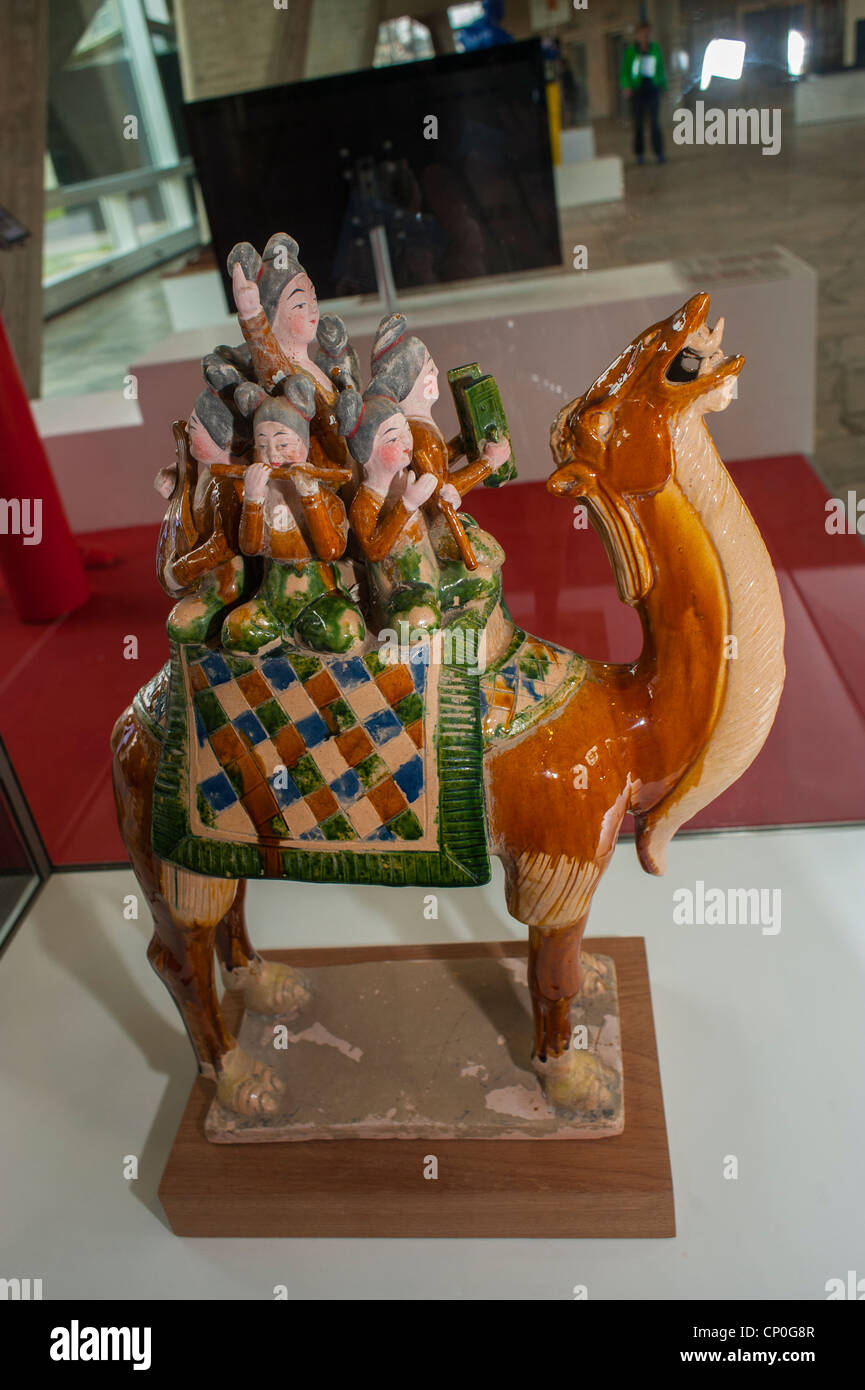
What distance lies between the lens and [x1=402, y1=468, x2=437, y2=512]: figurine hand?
1.39 meters

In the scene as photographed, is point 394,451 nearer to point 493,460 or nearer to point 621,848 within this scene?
point 493,460

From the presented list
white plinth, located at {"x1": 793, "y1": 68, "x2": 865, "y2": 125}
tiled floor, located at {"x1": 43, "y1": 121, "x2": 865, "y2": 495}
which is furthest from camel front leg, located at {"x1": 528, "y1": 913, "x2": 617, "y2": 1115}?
white plinth, located at {"x1": 793, "y1": 68, "x2": 865, "y2": 125}

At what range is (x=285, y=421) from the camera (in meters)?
1.38

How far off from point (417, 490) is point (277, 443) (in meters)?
0.19

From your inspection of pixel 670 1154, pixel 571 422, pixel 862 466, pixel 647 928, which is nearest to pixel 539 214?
pixel 862 466

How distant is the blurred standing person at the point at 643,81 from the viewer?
2.38 meters

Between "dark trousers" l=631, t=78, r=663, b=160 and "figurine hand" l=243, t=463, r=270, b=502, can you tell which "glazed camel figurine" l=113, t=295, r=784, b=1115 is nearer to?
"figurine hand" l=243, t=463, r=270, b=502

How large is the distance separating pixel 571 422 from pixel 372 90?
1.61 m

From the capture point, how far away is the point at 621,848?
9.03 feet

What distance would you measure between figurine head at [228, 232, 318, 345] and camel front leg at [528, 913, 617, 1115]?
0.96 m

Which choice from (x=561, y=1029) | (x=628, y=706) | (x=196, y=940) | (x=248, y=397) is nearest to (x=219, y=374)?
(x=248, y=397)

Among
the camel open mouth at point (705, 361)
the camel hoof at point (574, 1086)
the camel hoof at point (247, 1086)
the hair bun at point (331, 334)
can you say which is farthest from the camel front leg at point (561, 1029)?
the hair bun at point (331, 334)

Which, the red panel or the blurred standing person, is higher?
the blurred standing person

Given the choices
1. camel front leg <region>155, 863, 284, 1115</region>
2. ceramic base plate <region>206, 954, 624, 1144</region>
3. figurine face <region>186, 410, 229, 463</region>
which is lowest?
ceramic base plate <region>206, 954, 624, 1144</region>
